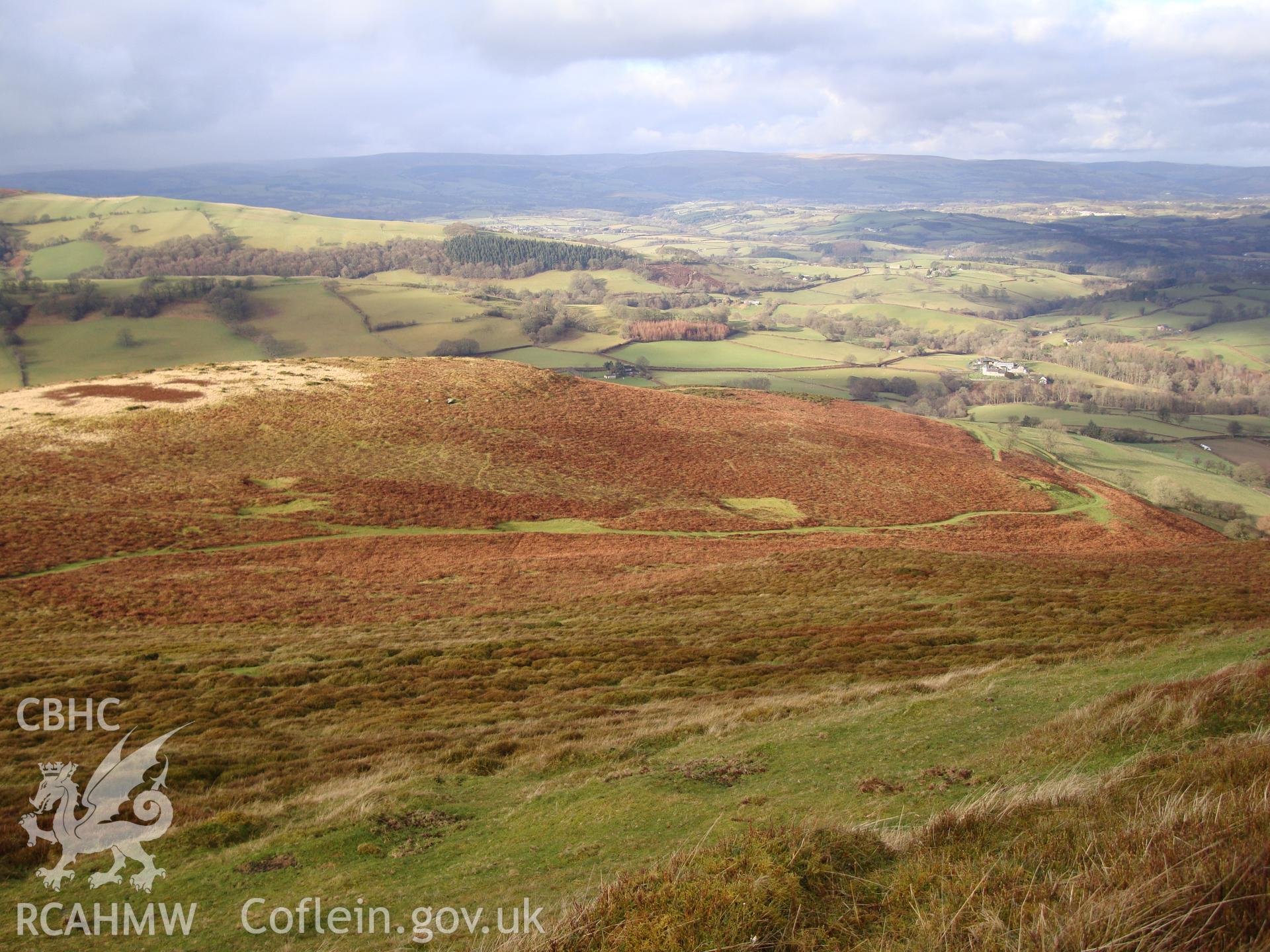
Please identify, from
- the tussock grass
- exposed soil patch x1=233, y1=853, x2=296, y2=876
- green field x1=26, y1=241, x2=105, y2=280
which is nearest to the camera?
the tussock grass

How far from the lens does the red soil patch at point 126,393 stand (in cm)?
5459

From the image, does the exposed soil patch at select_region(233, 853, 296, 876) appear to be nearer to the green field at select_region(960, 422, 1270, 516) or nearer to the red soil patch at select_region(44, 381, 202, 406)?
the red soil patch at select_region(44, 381, 202, 406)

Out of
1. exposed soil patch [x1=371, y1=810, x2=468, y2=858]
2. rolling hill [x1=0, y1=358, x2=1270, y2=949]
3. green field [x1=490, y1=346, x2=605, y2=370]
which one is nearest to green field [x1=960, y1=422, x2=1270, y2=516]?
rolling hill [x1=0, y1=358, x2=1270, y2=949]

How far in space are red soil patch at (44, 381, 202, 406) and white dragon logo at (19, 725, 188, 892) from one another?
167 ft

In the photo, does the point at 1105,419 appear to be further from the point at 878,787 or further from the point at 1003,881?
the point at 1003,881

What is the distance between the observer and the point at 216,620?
81.6 ft

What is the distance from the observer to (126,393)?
56.0 metres

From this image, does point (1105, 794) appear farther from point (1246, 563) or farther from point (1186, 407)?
point (1186, 407)

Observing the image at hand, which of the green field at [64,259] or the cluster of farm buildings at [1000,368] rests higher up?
the green field at [64,259]

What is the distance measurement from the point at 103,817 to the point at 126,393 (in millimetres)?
57408

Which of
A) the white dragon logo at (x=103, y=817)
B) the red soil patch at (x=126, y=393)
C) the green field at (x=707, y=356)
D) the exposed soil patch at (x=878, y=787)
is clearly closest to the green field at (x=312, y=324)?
the green field at (x=707, y=356)

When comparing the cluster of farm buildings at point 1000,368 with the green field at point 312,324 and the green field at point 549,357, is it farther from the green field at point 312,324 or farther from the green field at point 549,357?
the green field at point 312,324

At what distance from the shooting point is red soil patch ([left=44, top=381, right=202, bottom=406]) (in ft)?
179

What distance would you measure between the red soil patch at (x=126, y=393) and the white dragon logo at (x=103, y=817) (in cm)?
5084
